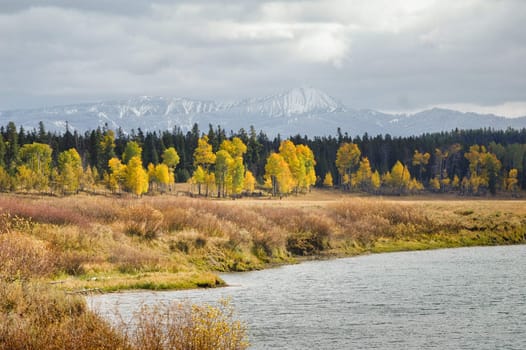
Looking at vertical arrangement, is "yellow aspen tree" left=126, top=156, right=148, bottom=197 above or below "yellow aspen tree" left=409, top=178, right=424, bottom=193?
above

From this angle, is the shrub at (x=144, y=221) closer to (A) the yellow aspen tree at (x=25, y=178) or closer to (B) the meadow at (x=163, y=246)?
(B) the meadow at (x=163, y=246)

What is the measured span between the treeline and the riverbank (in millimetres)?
63591

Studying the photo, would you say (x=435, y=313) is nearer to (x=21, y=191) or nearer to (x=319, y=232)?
(x=319, y=232)

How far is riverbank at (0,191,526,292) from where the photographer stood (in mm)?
33750

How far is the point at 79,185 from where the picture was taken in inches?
5330

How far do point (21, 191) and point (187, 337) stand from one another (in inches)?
4575

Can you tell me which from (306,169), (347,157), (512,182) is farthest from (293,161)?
(512,182)

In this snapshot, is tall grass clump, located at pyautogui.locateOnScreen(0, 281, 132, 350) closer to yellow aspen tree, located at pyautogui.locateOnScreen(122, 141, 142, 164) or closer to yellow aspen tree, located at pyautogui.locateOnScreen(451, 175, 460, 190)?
yellow aspen tree, located at pyautogui.locateOnScreen(122, 141, 142, 164)

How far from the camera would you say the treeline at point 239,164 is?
12925 cm

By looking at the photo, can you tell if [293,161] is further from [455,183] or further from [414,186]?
[455,183]

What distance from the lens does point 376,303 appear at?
3052cm

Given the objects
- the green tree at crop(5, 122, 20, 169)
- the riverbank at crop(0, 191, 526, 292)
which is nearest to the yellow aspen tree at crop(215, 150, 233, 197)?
the green tree at crop(5, 122, 20, 169)

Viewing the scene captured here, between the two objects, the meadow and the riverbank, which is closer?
the meadow

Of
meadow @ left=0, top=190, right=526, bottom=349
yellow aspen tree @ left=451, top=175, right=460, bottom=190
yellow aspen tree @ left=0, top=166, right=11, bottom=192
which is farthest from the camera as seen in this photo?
yellow aspen tree @ left=451, top=175, right=460, bottom=190
